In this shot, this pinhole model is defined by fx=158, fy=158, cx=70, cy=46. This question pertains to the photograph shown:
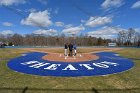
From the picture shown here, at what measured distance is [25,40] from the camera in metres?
121

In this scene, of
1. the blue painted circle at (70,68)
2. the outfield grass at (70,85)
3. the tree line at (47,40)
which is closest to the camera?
the outfield grass at (70,85)

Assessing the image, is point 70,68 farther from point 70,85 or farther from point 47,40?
point 47,40

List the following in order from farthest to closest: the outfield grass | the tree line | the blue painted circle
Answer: the tree line
the blue painted circle
the outfield grass

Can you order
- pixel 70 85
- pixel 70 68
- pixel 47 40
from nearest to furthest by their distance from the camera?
pixel 70 85, pixel 70 68, pixel 47 40

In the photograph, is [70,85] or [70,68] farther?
[70,68]

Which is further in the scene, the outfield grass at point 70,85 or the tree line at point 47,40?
the tree line at point 47,40

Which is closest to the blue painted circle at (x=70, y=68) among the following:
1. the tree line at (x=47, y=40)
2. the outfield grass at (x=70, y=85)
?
the outfield grass at (x=70, y=85)

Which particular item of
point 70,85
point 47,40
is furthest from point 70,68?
point 47,40

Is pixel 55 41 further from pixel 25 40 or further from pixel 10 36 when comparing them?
pixel 10 36

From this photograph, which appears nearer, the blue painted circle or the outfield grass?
the outfield grass

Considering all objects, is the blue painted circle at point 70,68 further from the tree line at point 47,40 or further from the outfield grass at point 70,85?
the tree line at point 47,40

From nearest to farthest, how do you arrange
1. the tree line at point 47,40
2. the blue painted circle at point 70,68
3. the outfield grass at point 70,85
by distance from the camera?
the outfield grass at point 70,85 → the blue painted circle at point 70,68 → the tree line at point 47,40

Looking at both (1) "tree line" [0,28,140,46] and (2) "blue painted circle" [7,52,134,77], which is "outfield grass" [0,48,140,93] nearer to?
(2) "blue painted circle" [7,52,134,77]

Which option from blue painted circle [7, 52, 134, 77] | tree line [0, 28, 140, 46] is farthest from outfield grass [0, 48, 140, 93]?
tree line [0, 28, 140, 46]
